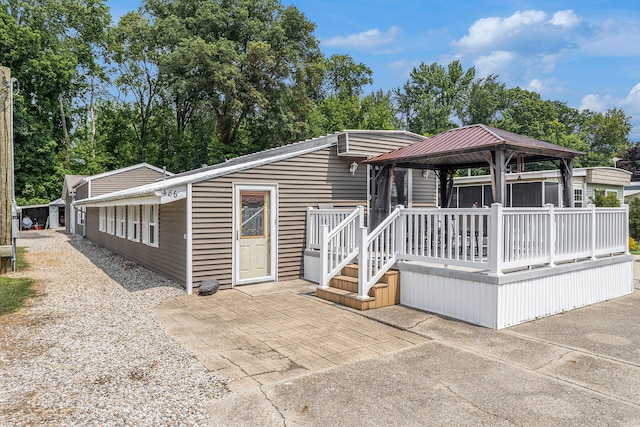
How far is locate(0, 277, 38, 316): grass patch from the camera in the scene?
259 inches

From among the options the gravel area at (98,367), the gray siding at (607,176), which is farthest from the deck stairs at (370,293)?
the gray siding at (607,176)

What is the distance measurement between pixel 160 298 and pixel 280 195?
10.1 ft

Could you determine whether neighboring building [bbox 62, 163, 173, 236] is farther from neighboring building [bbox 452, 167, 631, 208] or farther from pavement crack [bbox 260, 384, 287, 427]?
pavement crack [bbox 260, 384, 287, 427]

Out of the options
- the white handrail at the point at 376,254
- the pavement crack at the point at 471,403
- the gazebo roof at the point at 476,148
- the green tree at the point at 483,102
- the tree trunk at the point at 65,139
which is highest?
the green tree at the point at 483,102

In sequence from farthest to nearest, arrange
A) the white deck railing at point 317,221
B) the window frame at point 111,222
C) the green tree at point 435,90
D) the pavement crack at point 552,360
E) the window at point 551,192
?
the green tree at point 435,90 → the window at point 551,192 → the window frame at point 111,222 → the white deck railing at point 317,221 → the pavement crack at point 552,360

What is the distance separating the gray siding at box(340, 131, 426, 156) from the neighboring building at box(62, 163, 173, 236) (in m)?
12.5

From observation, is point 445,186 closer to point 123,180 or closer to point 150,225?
point 150,225

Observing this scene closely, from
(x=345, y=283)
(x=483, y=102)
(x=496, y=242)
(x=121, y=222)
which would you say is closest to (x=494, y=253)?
(x=496, y=242)

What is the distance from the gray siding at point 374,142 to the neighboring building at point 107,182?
12.5m

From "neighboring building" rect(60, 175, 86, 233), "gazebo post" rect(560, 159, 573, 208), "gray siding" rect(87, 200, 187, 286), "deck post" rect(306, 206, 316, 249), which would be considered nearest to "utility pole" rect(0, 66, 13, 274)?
"gray siding" rect(87, 200, 187, 286)

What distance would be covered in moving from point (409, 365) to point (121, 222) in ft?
38.7

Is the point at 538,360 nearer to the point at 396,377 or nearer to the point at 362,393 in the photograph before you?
the point at 396,377

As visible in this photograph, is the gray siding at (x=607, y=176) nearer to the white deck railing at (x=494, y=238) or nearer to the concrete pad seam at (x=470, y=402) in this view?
the white deck railing at (x=494, y=238)

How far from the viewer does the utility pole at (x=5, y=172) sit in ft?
31.0
